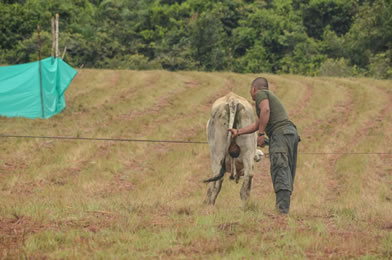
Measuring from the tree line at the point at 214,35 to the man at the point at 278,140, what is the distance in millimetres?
33043

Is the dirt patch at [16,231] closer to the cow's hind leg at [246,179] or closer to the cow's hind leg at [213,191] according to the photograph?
the cow's hind leg at [213,191]

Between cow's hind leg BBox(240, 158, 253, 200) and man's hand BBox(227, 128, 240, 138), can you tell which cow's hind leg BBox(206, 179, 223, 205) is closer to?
cow's hind leg BBox(240, 158, 253, 200)

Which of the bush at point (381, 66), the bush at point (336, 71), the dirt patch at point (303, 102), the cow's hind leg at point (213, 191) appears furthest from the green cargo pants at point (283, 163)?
the bush at point (336, 71)

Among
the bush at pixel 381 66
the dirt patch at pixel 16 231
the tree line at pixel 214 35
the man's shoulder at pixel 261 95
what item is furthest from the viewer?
the tree line at pixel 214 35

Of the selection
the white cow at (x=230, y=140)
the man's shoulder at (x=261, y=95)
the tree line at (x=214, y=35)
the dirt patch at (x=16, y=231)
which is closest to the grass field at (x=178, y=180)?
the dirt patch at (x=16, y=231)

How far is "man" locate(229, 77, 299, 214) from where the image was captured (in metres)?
8.03

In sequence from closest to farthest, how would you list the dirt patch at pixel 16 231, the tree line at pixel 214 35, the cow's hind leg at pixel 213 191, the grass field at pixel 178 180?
1. the dirt patch at pixel 16 231
2. the grass field at pixel 178 180
3. the cow's hind leg at pixel 213 191
4. the tree line at pixel 214 35

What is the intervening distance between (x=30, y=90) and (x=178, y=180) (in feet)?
29.9

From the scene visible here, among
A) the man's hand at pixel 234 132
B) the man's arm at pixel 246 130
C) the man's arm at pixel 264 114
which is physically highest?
the man's arm at pixel 264 114

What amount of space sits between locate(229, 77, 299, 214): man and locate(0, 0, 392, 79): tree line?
3304 cm

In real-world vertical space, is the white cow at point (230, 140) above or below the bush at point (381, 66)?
above

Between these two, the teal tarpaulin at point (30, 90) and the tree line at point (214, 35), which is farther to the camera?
the tree line at point (214, 35)

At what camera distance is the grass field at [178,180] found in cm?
597

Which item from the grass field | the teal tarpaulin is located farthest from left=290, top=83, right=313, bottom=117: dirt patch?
the teal tarpaulin
